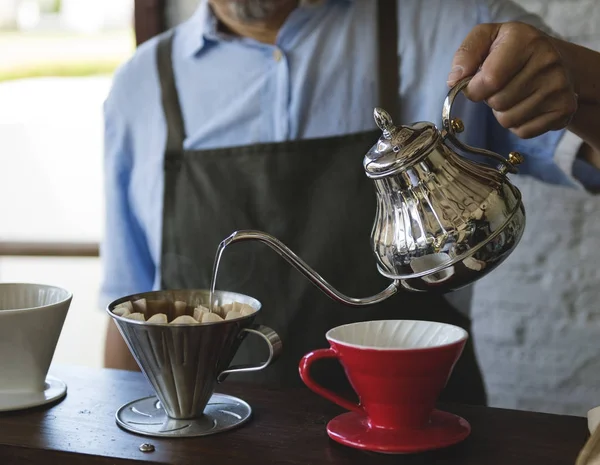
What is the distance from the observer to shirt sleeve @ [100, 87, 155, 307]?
1322 mm

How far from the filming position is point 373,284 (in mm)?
1170

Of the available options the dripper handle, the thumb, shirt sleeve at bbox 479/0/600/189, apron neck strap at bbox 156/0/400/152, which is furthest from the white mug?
shirt sleeve at bbox 479/0/600/189

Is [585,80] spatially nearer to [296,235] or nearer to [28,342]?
[296,235]

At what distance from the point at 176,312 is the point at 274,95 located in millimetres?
611

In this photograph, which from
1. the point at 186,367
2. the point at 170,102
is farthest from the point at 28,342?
the point at 170,102

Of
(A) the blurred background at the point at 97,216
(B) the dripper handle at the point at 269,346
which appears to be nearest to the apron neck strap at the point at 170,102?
(A) the blurred background at the point at 97,216

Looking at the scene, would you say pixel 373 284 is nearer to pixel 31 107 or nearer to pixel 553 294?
pixel 553 294

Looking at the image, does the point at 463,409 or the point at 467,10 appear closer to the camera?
the point at 463,409

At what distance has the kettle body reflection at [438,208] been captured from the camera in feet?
2.10

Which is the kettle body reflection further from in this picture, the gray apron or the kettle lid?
the gray apron

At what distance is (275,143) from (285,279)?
210mm

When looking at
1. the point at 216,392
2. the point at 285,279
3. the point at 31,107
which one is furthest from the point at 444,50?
the point at 31,107

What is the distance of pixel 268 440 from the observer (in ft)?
2.19

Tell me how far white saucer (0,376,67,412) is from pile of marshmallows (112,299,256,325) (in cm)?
13
